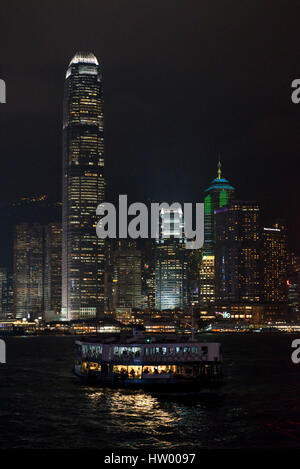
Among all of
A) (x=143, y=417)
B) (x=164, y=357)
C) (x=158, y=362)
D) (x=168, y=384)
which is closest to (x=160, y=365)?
(x=158, y=362)

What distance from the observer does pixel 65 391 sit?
7594 centimetres

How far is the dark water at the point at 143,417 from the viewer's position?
5022cm

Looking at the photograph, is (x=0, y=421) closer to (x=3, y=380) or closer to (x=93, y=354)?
(x=93, y=354)

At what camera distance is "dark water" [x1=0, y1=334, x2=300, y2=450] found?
50.2 meters

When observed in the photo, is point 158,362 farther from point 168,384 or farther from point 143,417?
point 143,417

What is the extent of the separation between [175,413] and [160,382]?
9171mm

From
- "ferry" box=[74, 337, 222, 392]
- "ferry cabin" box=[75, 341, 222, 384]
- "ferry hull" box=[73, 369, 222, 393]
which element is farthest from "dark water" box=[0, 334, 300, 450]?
"ferry cabin" box=[75, 341, 222, 384]

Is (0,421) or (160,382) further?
(160,382)

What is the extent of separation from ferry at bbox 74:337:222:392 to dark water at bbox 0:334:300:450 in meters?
1.45

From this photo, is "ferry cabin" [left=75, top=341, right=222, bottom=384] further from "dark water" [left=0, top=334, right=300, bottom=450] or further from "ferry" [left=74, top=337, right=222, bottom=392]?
"dark water" [left=0, top=334, right=300, bottom=450]

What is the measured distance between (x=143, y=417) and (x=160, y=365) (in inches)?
493

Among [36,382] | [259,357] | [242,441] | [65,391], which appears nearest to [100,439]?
[242,441]

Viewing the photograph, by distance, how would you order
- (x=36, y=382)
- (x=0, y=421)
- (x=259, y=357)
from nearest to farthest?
(x=0, y=421)
(x=36, y=382)
(x=259, y=357)
